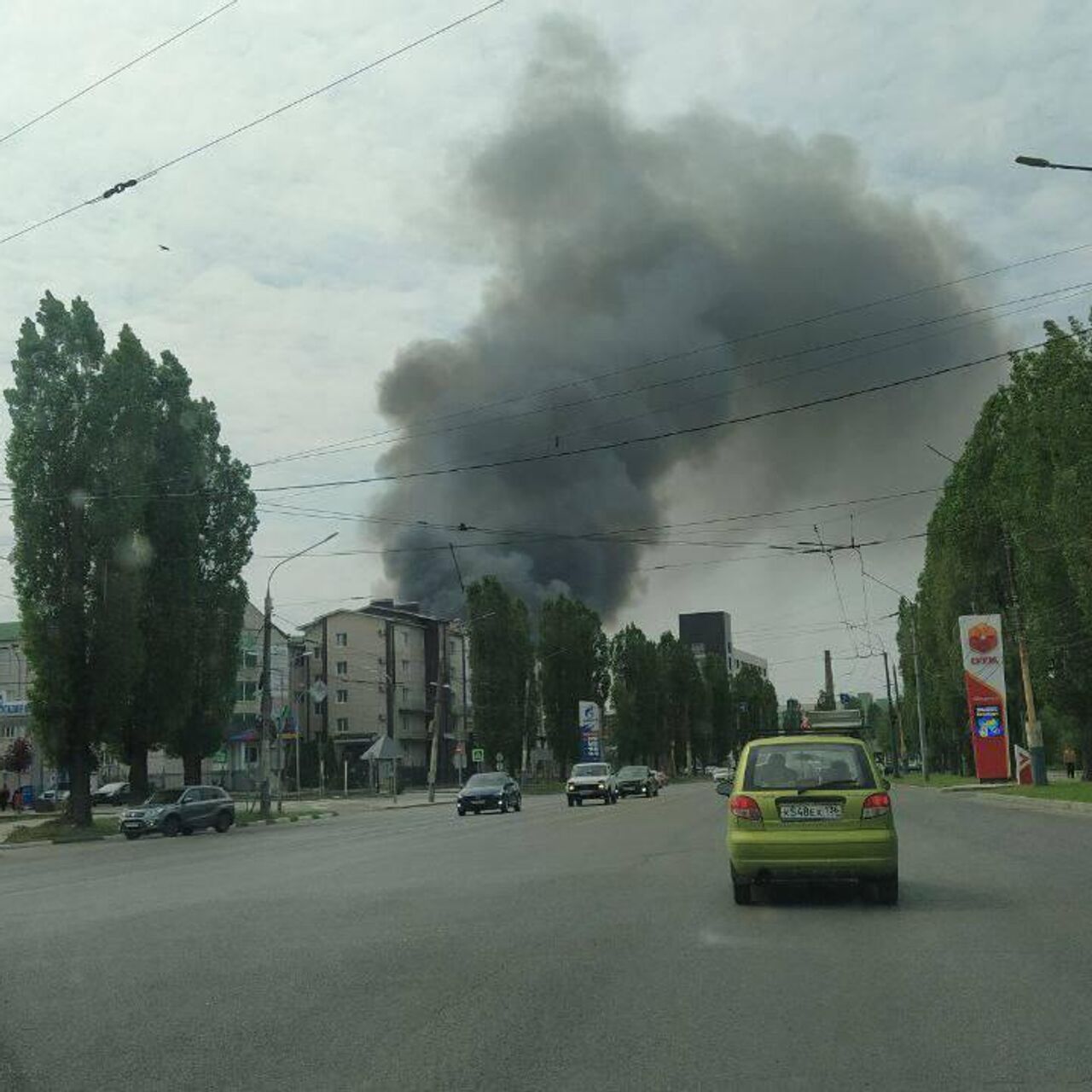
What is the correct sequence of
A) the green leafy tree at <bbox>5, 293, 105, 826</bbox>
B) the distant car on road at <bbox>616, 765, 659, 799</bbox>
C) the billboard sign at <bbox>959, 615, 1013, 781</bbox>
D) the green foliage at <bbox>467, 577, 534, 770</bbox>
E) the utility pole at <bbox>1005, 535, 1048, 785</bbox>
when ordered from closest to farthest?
the green leafy tree at <bbox>5, 293, 105, 826</bbox> < the utility pole at <bbox>1005, 535, 1048, 785</bbox> < the billboard sign at <bbox>959, 615, 1013, 781</bbox> < the distant car on road at <bbox>616, 765, 659, 799</bbox> < the green foliage at <bbox>467, 577, 534, 770</bbox>

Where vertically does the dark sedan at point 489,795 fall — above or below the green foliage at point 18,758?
below

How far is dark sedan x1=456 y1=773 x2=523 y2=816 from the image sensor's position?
144ft

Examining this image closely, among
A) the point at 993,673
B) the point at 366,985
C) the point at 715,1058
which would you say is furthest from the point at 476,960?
the point at 993,673

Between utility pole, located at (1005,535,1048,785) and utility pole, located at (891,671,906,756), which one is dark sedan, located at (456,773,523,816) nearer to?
utility pole, located at (1005,535,1048,785)

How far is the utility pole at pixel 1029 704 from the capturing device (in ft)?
162

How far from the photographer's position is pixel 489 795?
44188mm

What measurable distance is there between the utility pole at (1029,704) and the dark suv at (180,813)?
97.8 ft

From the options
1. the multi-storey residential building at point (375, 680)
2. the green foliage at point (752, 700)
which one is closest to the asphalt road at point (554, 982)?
the multi-storey residential building at point (375, 680)

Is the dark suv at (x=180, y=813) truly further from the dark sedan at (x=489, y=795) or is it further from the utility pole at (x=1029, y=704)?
the utility pole at (x=1029, y=704)

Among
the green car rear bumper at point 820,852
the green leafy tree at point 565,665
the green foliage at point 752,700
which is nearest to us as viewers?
the green car rear bumper at point 820,852

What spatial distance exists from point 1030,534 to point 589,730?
46.0 m

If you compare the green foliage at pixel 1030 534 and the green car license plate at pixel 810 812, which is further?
the green foliage at pixel 1030 534

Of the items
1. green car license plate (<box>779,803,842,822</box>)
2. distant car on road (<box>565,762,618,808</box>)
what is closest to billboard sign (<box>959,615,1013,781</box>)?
distant car on road (<box>565,762,618,808</box>)

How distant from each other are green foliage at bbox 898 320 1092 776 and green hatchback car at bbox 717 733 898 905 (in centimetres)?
3075
